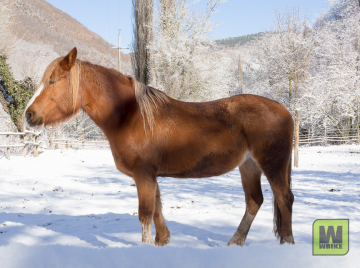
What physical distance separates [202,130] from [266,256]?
1729mm

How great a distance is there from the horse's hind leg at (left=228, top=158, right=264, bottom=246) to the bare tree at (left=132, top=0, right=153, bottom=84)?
16009mm

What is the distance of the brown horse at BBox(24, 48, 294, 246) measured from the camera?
250 cm

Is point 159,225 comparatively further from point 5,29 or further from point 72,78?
point 5,29

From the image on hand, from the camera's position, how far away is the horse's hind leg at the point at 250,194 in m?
3.11

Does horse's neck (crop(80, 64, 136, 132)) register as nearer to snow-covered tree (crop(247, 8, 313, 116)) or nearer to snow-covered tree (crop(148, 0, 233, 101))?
snow-covered tree (crop(247, 8, 313, 116))

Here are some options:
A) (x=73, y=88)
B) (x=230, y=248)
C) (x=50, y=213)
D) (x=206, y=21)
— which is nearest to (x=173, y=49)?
(x=206, y=21)

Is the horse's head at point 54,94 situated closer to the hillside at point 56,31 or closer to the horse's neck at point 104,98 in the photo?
the horse's neck at point 104,98

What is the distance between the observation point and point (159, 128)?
2562 mm

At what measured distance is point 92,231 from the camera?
3801mm

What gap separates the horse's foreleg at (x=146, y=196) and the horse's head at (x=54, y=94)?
3.26ft

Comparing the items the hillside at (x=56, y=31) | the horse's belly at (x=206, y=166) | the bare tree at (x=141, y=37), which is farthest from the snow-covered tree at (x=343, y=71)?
the hillside at (x=56, y=31)

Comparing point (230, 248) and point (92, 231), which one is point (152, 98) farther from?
point (92, 231)

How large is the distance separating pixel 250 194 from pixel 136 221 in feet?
6.81
